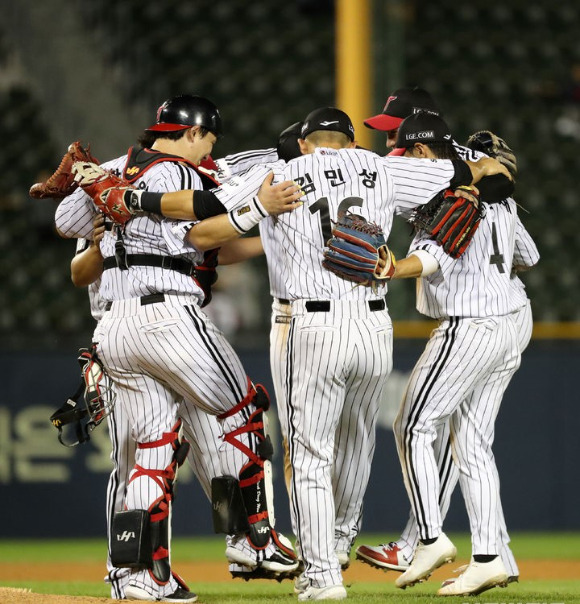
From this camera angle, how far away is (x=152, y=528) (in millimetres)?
4223

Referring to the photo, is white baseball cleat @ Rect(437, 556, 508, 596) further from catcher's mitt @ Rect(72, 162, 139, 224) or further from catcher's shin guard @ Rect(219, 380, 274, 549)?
catcher's mitt @ Rect(72, 162, 139, 224)

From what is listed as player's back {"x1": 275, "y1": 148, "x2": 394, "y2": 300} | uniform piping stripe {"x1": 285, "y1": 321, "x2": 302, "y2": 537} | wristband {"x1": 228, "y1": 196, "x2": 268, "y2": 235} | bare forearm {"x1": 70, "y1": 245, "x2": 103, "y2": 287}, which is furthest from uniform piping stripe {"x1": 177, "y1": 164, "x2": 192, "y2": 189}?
uniform piping stripe {"x1": 285, "y1": 321, "x2": 302, "y2": 537}

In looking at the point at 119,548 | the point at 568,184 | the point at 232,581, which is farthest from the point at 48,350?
the point at 568,184

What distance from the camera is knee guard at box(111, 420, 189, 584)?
4141 millimetres

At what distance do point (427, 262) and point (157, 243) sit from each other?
102 centimetres

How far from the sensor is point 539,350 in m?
7.64

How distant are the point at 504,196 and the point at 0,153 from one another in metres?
7.38

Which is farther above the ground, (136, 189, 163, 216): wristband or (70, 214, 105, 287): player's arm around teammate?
(136, 189, 163, 216): wristband

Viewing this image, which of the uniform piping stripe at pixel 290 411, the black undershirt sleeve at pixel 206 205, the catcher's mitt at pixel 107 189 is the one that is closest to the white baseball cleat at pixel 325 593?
the uniform piping stripe at pixel 290 411

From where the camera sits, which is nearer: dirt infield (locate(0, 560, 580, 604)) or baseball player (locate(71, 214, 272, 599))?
baseball player (locate(71, 214, 272, 599))

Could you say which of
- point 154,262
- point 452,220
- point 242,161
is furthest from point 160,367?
point 242,161

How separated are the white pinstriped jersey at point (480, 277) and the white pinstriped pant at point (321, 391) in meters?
0.45

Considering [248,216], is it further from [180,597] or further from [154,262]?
[180,597]

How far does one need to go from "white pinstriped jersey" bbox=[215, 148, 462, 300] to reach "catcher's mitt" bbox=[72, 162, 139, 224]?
0.34m
